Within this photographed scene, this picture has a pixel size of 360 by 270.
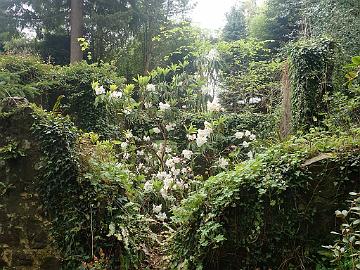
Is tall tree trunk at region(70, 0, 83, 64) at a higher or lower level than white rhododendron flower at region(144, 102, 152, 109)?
higher

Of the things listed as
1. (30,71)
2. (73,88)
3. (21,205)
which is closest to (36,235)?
(21,205)

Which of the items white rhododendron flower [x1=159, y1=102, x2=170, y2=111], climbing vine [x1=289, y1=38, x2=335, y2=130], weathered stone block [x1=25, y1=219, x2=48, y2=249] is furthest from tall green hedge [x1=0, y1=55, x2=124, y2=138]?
weathered stone block [x1=25, y1=219, x2=48, y2=249]

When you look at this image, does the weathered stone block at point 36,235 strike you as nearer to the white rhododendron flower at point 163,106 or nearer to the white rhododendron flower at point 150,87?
the white rhododendron flower at point 163,106

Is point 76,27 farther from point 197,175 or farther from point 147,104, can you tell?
point 197,175

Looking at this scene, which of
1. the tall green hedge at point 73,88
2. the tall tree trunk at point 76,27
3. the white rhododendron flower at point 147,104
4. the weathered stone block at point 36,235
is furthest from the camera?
the tall tree trunk at point 76,27

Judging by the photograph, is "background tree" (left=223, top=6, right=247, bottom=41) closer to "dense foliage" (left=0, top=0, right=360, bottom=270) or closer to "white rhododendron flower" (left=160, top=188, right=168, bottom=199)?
"dense foliage" (left=0, top=0, right=360, bottom=270)

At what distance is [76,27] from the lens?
1260 cm

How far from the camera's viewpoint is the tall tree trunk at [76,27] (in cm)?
1250

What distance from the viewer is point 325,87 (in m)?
7.92

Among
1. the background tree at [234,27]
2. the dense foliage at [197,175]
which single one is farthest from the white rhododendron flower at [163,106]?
the background tree at [234,27]

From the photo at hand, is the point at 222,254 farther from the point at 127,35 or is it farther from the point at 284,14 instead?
the point at 284,14

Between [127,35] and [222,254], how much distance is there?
38.4 ft

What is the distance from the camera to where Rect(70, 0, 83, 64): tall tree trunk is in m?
12.5

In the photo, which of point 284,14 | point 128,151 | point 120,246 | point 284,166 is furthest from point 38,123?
point 284,14
